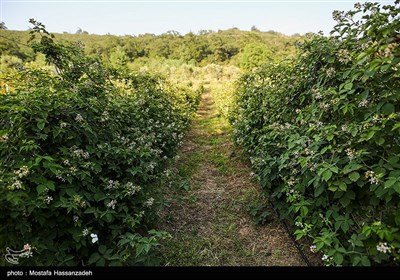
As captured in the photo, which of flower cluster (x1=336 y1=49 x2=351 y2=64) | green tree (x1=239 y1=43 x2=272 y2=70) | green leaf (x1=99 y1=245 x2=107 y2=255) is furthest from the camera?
green tree (x1=239 y1=43 x2=272 y2=70)

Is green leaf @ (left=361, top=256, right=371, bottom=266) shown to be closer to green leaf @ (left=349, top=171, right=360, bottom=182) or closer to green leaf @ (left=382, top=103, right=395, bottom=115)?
green leaf @ (left=349, top=171, right=360, bottom=182)

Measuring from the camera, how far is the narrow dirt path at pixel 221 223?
2695 millimetres

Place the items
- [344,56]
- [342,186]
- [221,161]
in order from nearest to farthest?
[342,186], [344,56], [221,161]

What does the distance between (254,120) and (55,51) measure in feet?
11.3

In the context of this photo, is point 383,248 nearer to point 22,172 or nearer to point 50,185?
point 50,185

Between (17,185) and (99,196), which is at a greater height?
(17,185)

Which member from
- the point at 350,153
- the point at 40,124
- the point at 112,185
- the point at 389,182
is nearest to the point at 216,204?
the point at 112,185

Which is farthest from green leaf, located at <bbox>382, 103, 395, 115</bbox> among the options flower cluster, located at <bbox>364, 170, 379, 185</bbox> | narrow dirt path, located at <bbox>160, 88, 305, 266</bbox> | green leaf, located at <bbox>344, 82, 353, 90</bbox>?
narrow dirt path, located at <bbox>160, 88, 305, 266</bbox>

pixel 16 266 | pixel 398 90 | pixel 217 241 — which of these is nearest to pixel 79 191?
pixel 16 266

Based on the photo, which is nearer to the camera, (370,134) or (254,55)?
(370,134)

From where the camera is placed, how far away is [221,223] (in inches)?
133

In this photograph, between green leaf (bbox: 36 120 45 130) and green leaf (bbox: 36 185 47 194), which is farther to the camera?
Answer: green leaf (bbox: 36 120 45 130)

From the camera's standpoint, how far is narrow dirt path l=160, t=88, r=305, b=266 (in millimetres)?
2695

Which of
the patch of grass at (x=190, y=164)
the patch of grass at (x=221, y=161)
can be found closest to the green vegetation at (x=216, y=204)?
the patch of grass at (x=190, y=164)
